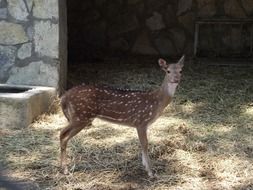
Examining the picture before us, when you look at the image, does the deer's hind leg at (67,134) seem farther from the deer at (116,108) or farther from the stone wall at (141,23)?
the stone wall at (141,23)

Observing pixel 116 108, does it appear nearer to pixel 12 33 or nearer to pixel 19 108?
pixel 19 108

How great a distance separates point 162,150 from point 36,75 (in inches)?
80.7

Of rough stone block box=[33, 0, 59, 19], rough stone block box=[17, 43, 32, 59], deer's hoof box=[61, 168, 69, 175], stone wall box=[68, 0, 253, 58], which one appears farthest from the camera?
stone wall box=[68, 0, 253, 58]

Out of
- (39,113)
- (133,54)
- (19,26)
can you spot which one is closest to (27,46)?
(19,26)

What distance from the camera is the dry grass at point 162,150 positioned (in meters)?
4.31

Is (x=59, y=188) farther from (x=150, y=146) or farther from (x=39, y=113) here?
(x=39, y=113)

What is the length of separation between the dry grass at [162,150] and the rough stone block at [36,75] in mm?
323

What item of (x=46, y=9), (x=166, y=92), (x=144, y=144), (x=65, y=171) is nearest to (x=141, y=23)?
(x=46, y=9)

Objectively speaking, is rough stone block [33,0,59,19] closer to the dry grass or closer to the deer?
the dry grass

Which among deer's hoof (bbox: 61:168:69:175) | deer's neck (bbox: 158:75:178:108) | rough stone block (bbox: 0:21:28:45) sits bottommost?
deer's hoof (bbox: 61:168:69:175)

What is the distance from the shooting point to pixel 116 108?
14.7 ft

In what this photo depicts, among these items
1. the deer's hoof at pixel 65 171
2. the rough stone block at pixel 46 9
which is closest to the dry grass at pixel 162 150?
the deer's hoof at pixel 65 171

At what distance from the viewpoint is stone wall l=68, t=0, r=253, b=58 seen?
9.68 m

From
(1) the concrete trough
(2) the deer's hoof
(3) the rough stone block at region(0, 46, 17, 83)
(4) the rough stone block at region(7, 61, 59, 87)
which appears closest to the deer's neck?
(2) the deer's hoof
